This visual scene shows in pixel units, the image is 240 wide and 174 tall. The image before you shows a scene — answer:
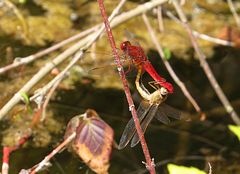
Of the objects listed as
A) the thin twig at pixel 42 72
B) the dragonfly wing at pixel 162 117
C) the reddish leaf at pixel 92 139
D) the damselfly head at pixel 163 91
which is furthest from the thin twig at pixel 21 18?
the damselfly head at pixel 163 91

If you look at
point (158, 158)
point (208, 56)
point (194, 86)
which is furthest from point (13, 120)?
point (208, 56)

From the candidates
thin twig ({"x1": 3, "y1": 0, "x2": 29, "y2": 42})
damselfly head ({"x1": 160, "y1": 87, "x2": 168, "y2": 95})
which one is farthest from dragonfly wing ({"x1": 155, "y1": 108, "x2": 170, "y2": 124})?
thin twig ({"x1": 3, "y1": 0, "x2": 29, "y2": 42})

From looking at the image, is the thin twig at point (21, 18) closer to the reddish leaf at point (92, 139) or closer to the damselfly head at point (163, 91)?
the reddish leaf at point (92, 139)

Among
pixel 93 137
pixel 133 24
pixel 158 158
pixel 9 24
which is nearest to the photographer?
pixel 93 137

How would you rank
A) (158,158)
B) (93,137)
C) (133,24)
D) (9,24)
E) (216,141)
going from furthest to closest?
(133,24)
(9,24)
(216,141)
(158,158)
(93,137)

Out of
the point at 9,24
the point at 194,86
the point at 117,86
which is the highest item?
the point at 9,24

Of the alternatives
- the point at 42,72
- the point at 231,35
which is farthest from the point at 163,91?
the point at 231,35

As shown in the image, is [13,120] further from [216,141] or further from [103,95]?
[216,141]

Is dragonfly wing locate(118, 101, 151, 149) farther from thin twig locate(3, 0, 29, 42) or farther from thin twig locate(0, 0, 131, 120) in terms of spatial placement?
thin twig locate(3, 0, 29, 42)

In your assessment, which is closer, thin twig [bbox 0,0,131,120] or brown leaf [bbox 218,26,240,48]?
thin twig [bbox 0,0,131,120]
